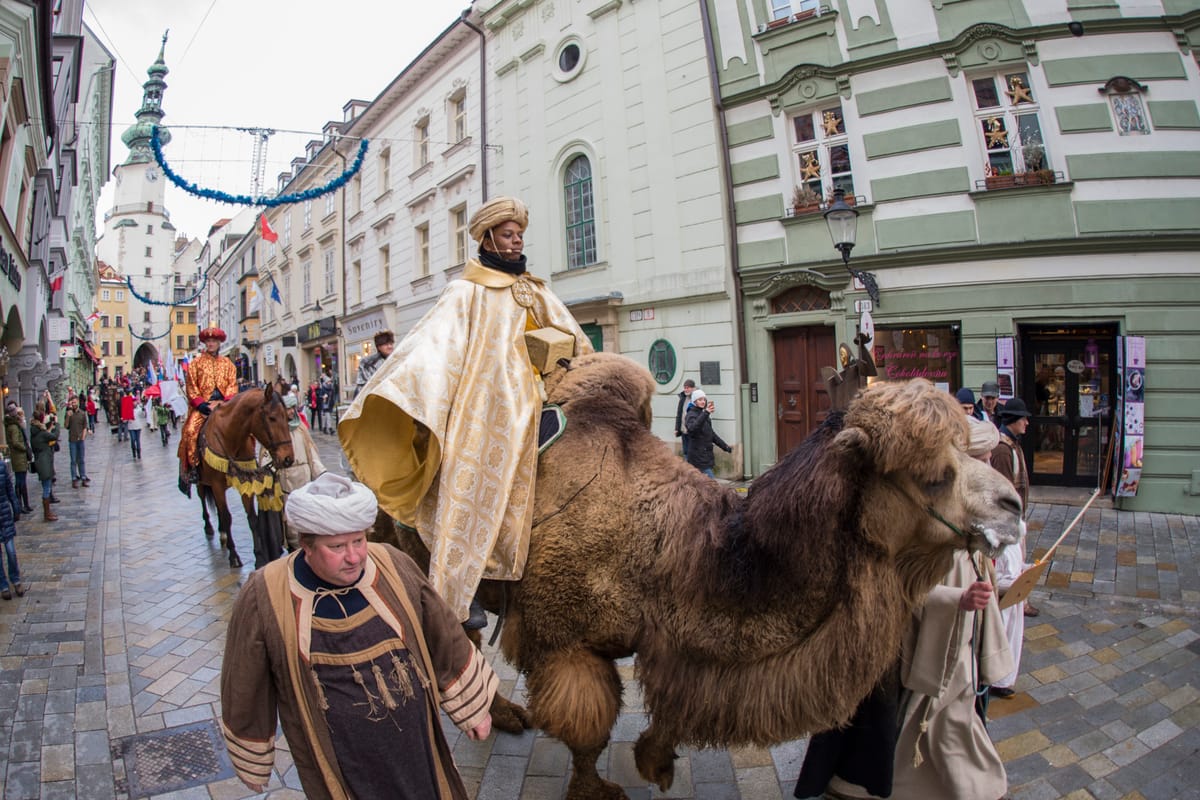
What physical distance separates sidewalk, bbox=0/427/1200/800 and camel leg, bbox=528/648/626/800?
772 millimetres

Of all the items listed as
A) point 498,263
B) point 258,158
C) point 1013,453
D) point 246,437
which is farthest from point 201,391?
point 1013,453

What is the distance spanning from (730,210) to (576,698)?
1109cm

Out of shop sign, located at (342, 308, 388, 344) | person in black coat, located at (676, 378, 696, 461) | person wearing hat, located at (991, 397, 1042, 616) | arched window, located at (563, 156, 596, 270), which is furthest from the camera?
shop sign, located at (342, 308, 388, 344)

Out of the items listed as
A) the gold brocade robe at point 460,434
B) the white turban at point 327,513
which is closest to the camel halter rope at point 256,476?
the gold brocade robe at point 460,434

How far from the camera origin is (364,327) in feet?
→ 78.9

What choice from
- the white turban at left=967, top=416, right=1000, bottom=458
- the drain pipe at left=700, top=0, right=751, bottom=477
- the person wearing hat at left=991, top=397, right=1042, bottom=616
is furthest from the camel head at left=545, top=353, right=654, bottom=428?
the drain pipe at left=700, top=0, right=751, bottom=477

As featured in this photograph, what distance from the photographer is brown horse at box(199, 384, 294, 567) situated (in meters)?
6.55

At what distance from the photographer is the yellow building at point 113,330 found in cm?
6222

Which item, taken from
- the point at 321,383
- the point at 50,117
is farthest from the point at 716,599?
the point at 321,383

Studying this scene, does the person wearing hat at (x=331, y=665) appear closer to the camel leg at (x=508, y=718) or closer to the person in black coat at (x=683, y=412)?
the camel leg at (x=508, y=718)

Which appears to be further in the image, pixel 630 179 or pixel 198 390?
pixel 630 179

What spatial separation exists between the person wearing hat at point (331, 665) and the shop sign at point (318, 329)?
2681 centimetres

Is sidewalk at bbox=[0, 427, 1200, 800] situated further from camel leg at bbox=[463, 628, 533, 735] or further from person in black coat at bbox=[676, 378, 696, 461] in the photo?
person in black coat at bbox=[676, 378, 696, 461]

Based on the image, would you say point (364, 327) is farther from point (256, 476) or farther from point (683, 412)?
point (256, 476)
